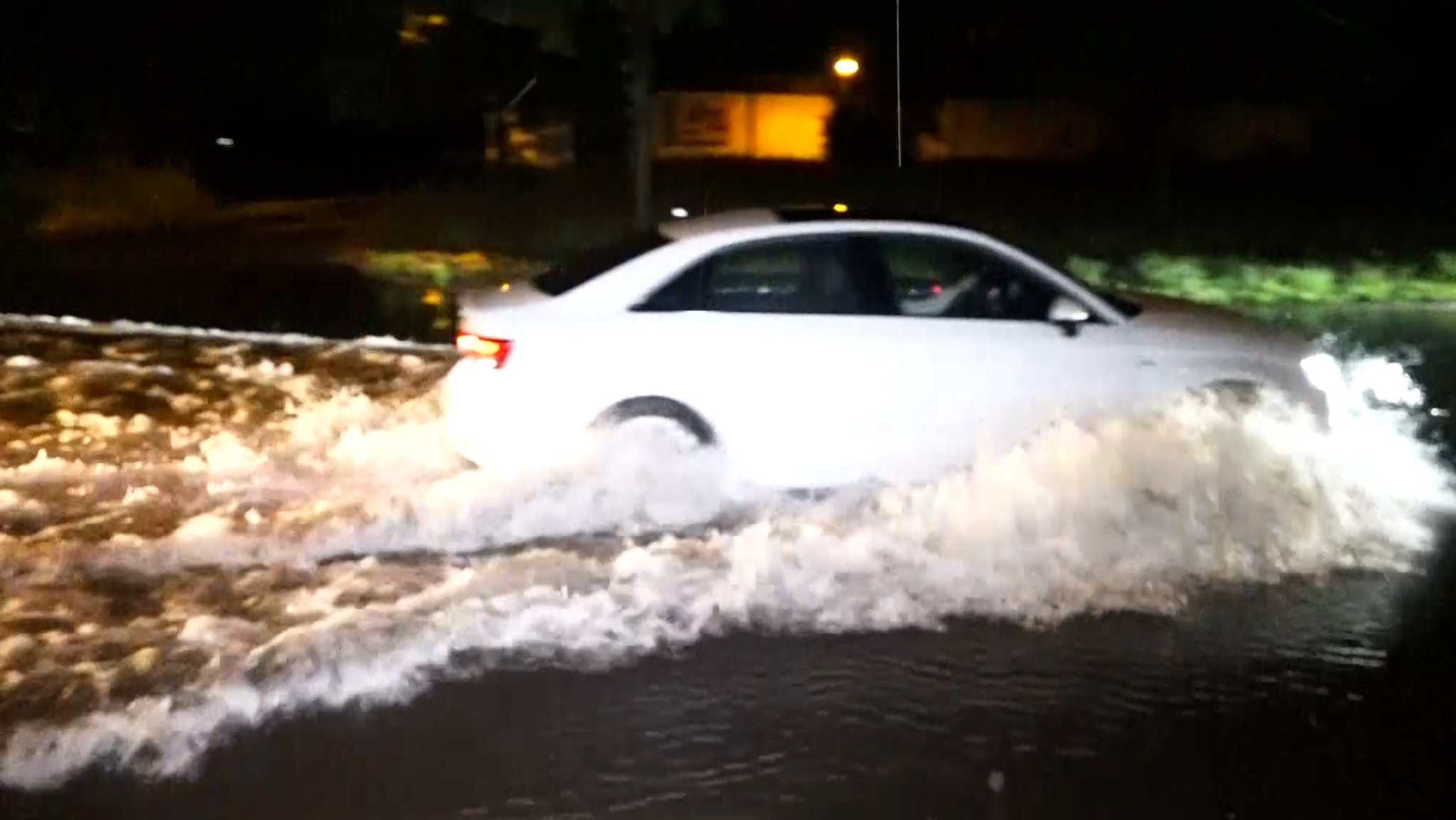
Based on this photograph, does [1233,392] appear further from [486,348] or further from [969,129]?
[969,129]

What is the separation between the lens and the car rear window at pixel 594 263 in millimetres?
8375

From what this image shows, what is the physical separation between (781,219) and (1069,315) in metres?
1.61

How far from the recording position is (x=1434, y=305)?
17.4m

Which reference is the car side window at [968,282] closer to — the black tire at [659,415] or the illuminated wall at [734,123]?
the black tire at [659,415]

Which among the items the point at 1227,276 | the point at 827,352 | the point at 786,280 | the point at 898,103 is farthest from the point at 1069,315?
the point at 898,103

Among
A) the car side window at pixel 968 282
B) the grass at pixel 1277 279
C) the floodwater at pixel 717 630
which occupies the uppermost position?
the grass at pixel 1277 279

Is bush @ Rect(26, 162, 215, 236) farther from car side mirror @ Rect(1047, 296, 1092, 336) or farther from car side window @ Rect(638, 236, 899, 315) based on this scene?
car side mirror @ Rect(1047, 296, 1092, 336)

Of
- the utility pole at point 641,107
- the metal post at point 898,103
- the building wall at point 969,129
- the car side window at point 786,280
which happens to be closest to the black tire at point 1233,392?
the car side window at point 786,280

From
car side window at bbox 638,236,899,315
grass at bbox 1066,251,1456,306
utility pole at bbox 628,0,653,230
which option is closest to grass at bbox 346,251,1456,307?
grass at bbox 1066,251,1456,306

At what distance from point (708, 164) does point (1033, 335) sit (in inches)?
1067

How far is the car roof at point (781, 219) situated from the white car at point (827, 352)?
0.09 ft

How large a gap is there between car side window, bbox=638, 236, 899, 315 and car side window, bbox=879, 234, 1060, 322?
0.20 m

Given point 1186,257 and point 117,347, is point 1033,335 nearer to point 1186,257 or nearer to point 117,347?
point 117,347

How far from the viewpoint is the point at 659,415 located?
8.28 metres
